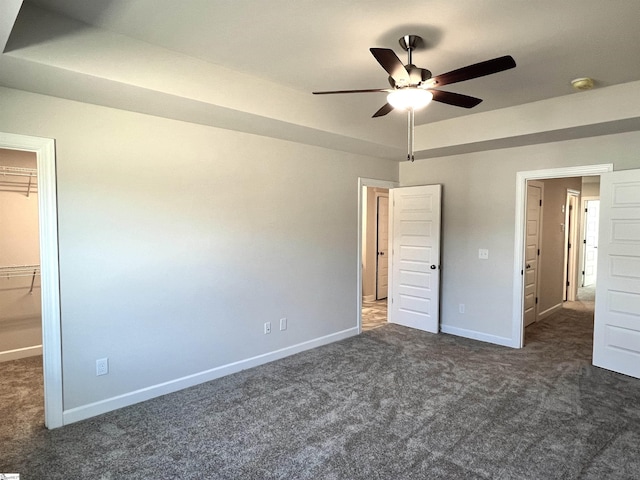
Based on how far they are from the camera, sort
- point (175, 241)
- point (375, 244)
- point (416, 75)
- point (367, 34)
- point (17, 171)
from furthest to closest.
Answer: point (375, 244) → point (17, 171) → point (175, 241) → point (367, 34) → point (416, 75)

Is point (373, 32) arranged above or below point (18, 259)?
above

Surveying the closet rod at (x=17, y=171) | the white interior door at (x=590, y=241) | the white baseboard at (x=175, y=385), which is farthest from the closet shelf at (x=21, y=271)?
the white interior door at (x=590, y=241)

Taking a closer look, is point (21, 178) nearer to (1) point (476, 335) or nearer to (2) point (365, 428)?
(2) point (365, 428)

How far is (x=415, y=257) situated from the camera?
5230mm

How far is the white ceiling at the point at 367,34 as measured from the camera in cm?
210

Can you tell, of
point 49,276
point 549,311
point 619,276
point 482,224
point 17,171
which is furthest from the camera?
point 549,311

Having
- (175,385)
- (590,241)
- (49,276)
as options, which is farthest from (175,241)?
(590,241)

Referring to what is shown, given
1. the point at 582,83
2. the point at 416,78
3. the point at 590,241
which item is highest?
the point at 582,83

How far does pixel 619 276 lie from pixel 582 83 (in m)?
1.97

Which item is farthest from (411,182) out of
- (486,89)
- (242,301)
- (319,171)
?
(242,301)

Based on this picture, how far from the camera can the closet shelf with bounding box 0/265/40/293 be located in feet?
13.2

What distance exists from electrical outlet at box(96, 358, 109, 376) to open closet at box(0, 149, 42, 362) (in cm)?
197

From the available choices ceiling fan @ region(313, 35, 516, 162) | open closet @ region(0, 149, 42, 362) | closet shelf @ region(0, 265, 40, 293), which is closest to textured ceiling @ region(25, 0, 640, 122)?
ceiling fan @ region(313, 35, 516, 162)

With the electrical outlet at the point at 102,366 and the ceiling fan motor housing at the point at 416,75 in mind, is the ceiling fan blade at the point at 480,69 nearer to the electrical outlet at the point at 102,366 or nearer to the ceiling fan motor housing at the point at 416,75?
the ceiling fan motor housing at the point at 416,75
